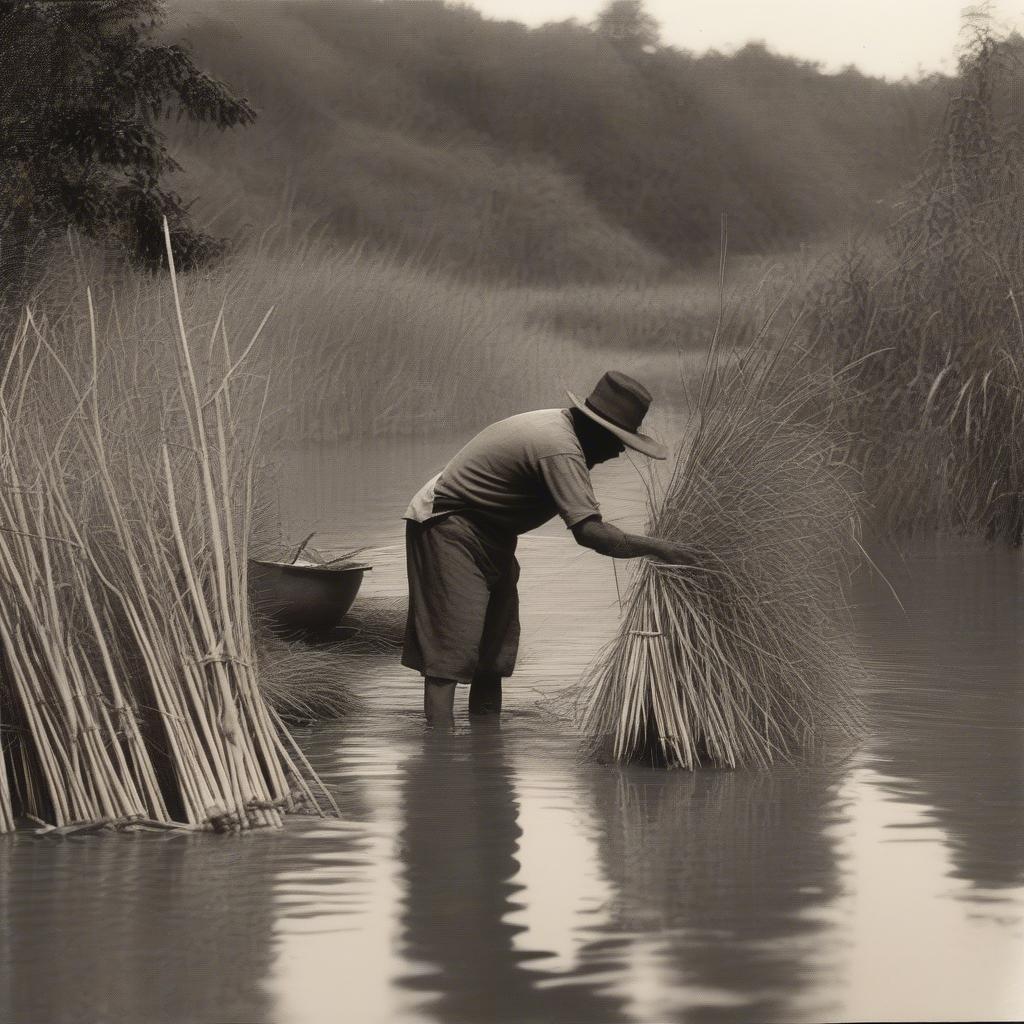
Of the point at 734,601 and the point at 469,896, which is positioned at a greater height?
the point at 734,601

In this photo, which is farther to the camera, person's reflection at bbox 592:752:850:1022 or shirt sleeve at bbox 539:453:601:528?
shirt sleeve at bbox 539:453:601:528

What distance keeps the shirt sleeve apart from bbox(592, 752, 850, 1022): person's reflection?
0.71 m

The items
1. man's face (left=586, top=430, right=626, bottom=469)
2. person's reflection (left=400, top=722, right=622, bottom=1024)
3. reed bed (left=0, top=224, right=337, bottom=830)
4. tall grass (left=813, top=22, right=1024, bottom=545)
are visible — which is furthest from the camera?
tall grass (left=813, top=22, right=1024, bottom=545)

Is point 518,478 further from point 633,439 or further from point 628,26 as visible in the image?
point 628,26

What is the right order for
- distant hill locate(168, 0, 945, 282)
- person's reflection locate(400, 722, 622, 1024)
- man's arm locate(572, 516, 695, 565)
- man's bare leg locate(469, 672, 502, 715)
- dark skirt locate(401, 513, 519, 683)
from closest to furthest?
1. person's reflection locate(400, 722, 622, 1024)
2. man's arm locate(572, 516, 695, 565)
3. dark skirt locate(401, 513, 519, 683)
4. man's bare leg locate(469, 672, 502, 715)
5. distant hill locate(168, 0, 945, 282)

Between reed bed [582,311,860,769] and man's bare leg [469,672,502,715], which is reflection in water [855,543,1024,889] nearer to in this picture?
reed bed [582,311,860,769]

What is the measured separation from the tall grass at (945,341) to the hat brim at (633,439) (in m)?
4.47

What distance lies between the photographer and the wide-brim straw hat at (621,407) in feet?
16.6

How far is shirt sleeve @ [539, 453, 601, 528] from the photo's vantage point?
500cm

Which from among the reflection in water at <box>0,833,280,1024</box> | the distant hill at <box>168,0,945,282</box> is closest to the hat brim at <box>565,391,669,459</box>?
the reflection in water at <box>0,833,280,1024</box>

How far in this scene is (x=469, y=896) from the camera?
147 inches

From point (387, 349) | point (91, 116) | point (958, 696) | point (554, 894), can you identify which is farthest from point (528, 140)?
point (554, 894)

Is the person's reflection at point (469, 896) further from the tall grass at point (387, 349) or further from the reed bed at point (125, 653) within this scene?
the tall grass at point (387, 349)

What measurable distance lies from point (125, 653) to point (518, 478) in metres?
1.38
